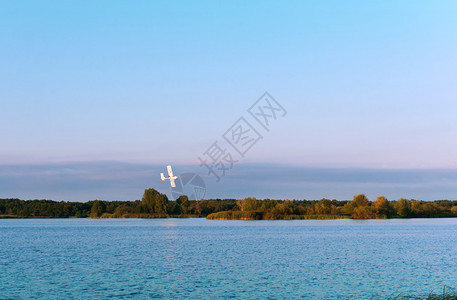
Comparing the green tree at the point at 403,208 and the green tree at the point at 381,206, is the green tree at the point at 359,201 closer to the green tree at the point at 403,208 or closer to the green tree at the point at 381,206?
the green tree at the point at 381,206

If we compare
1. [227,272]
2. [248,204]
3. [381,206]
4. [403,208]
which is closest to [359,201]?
[381,206]

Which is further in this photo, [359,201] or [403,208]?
[403,208]

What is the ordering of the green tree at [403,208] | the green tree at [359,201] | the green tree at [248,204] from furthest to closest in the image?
the green tree at [403,208] < the green tree at [359,201] < the green tree at [248,204]

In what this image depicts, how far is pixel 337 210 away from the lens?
182375 mm

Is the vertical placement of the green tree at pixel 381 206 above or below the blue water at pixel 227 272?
above

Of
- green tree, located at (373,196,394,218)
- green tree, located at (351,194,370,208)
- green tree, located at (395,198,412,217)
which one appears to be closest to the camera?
green tree, located at (373,196,394,218)

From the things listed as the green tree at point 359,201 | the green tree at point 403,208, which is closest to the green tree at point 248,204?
the green tree at point 359,201

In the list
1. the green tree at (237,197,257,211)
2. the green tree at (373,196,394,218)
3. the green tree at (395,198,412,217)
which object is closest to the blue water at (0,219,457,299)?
the green tree at (237,197,257,211)

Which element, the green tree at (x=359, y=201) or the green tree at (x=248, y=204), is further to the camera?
the green tree at (x=359, y=201)

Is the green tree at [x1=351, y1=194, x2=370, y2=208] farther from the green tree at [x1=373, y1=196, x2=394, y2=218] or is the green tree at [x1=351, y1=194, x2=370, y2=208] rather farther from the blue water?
the blue water

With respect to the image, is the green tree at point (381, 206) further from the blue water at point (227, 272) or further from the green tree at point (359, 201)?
the blue water at point (227, 272)

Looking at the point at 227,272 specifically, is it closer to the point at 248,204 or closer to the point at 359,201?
the point at 248,204

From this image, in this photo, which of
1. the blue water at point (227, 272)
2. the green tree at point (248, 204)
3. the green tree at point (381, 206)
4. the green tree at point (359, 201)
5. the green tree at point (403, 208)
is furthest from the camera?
the green tree at point (403, 208)

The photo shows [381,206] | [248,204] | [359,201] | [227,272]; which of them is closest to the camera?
[227,272]
